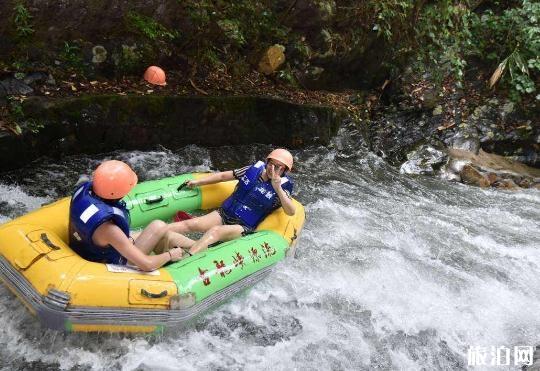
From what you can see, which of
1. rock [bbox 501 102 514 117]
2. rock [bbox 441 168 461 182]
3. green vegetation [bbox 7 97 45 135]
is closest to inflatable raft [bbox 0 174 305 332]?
green vegetation [bbox 7 97 45 135]

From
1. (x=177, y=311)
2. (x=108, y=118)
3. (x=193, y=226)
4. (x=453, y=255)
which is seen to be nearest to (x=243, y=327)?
(x=177, y=311)

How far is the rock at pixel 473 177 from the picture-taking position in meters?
7.59

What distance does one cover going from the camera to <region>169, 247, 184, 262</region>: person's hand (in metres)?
3.66

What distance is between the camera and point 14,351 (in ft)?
10.7

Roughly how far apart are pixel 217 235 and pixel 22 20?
323 centimetres

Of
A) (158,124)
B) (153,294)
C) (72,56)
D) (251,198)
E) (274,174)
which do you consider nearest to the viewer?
(153,294)

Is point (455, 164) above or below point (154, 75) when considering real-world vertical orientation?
below

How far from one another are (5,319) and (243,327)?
1.70 meters

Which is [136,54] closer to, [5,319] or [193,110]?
[193,110]

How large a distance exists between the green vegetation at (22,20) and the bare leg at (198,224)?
2813 millimetres

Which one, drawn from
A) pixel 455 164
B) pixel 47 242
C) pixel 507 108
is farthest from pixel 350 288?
pixel 507 108

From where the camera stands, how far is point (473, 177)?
7602 mm

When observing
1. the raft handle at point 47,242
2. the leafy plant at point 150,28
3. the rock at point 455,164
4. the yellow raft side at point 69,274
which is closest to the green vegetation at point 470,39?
the rock at point 455,164

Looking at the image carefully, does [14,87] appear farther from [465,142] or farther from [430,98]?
[465,142]
